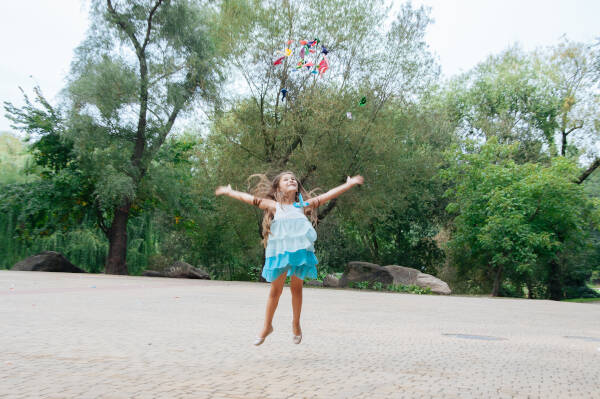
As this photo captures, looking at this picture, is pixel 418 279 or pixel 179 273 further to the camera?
pixel 179 273

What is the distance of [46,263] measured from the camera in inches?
944

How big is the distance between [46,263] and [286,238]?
21683mm

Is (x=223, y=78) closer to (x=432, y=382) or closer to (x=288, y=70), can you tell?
(x=288, y=70)

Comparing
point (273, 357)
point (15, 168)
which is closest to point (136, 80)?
point (15, 168)

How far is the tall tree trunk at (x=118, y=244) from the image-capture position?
24.9 meters

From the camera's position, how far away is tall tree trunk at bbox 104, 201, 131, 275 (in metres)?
24.9

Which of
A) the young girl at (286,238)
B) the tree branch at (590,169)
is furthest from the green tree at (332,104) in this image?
the young girl at (286,238)

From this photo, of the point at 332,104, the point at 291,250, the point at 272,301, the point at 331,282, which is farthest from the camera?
the point at 331,282

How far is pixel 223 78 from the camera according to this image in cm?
2445

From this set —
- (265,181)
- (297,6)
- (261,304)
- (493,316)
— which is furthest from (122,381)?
(297,6)

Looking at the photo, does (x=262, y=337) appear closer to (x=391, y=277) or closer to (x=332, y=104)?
(x=332, y=104)

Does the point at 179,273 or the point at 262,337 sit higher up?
the point at 179,273

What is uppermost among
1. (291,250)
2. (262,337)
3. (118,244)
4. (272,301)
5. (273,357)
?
(118,244)

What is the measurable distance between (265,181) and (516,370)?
339 centimetres
